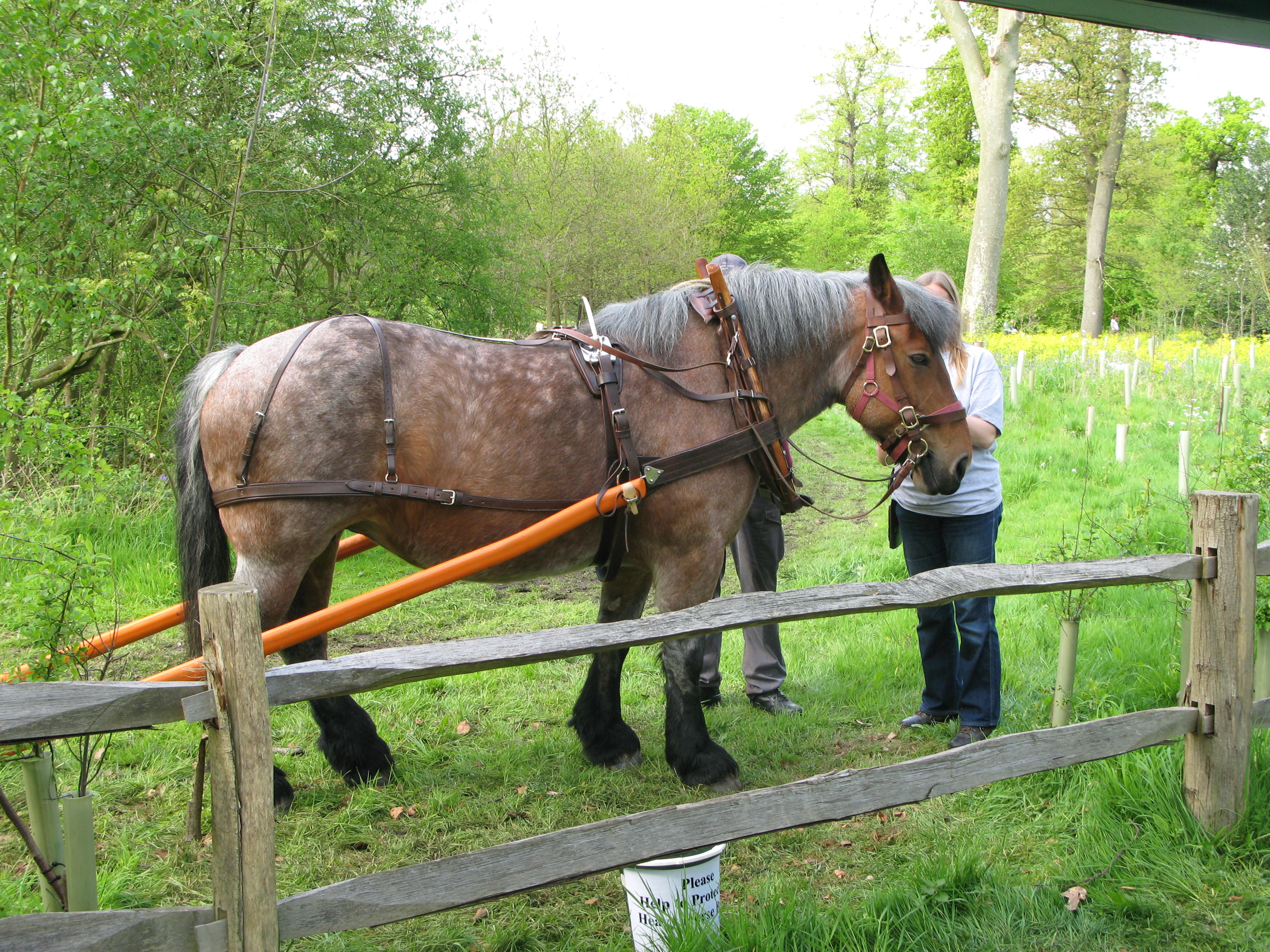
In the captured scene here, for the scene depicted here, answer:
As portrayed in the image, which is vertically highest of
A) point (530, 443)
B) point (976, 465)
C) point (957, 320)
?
point (957, 320)

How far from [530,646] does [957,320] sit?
7.80 feet

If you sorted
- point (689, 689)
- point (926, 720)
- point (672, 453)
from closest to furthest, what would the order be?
point (672, 453) → point (689, 689) → point (926, 720)

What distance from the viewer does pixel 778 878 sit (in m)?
2.64

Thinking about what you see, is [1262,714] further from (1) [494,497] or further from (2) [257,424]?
(2) [257,424]

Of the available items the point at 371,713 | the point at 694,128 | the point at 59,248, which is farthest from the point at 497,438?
the point at 694,128

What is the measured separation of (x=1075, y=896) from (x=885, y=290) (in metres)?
2.21

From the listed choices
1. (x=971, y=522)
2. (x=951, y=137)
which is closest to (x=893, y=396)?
(x=971, y=522)

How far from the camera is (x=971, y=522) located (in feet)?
12.3

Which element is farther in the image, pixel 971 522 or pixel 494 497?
pixel 971 522

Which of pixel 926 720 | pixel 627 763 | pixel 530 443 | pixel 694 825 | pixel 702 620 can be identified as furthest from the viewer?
pixel 926 720

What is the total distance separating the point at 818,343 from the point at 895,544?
3.14ft

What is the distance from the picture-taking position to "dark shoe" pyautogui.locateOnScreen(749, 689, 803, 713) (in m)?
4.22

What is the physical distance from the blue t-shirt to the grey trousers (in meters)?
0.81

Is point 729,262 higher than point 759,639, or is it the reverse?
point 729,262
